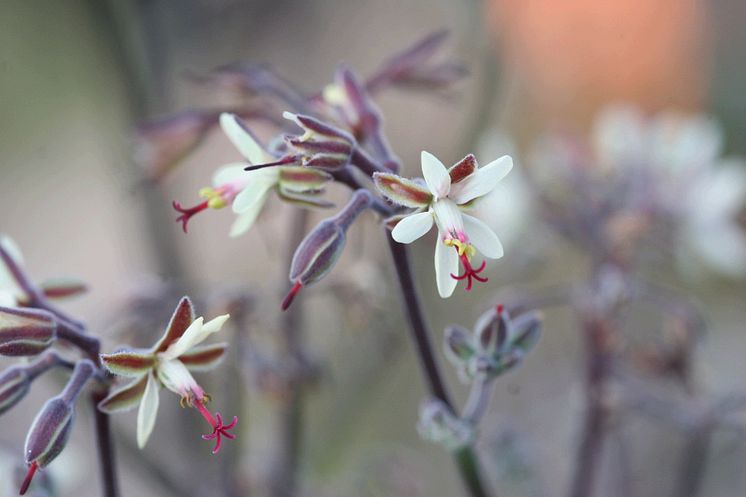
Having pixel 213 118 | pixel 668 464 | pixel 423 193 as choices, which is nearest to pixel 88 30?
pixel 213 118

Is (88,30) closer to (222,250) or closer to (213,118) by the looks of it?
(213,118)

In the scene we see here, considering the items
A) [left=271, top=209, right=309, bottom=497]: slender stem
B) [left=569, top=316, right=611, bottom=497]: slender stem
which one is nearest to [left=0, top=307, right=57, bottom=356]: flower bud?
[left=271, top=209, right=309, bottom=497]: slender stem

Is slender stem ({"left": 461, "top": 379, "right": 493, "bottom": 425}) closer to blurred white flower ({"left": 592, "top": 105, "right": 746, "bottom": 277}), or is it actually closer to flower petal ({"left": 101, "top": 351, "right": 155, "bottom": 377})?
flower petal ({"left": 101, "top": 351, "right": 155, "bottom": 377})

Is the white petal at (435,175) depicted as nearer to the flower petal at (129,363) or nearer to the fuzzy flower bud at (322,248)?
the fuzzy flower bud at (322,248)

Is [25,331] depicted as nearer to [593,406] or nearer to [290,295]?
[290,295]

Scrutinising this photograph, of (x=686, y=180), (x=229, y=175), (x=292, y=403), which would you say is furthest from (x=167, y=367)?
(x=686, y=180)

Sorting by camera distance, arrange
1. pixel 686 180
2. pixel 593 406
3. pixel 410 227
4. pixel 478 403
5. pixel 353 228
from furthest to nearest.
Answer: pixel 353 228
pixel 686 180
pixel 593 406
pixel 478 403
pixel 410 227

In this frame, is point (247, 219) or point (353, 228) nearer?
point (247, 219)
